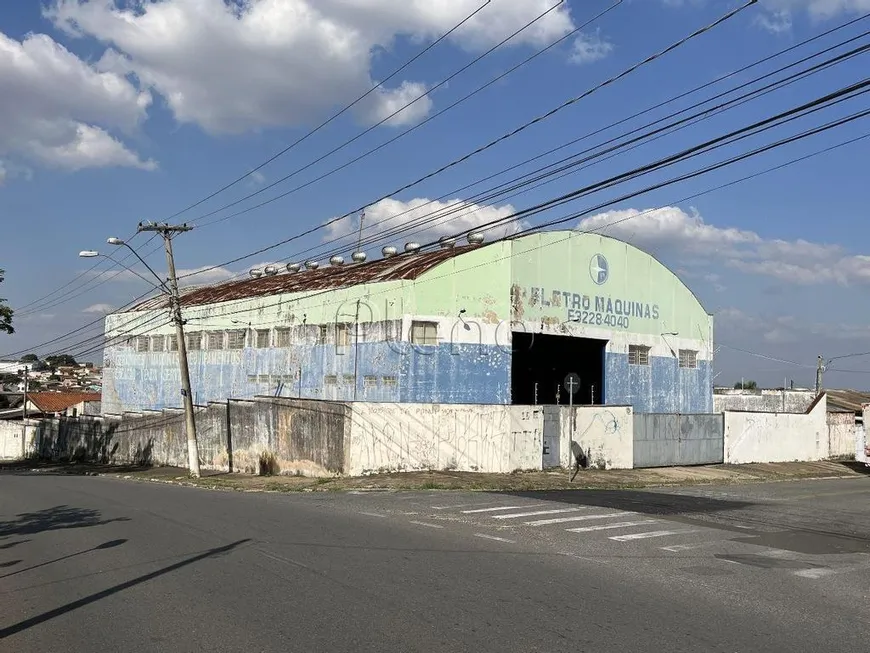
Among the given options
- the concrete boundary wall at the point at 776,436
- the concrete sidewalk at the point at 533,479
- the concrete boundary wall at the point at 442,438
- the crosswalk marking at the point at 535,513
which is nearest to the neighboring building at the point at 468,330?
the concrete boundary wall at the point at 776,436

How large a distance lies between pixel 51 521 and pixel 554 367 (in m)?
30.0

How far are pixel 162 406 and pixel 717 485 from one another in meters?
34.8

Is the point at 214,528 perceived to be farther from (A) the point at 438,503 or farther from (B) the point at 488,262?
(B) the point at 488,262

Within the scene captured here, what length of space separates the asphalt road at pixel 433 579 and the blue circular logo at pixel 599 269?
19822 millimetres

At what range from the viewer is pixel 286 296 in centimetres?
3747

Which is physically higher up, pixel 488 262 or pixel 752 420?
pixel 488 262

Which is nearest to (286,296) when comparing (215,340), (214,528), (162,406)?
(215,340)

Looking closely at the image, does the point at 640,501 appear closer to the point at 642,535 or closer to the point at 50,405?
the point at 642,535

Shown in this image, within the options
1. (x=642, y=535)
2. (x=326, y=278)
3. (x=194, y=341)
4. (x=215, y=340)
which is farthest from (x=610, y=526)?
(x=194, y=341)

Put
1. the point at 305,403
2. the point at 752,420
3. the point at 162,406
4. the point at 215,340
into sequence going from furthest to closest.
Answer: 1. the point at 162,406
2. the point at 215,340
3. the point at 752,420
4. the point at 305,403

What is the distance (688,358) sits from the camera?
40.0 m

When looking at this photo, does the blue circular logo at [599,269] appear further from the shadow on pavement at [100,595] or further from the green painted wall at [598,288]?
the shadow on pavement at [100,595]

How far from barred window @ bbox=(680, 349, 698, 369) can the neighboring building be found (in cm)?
7

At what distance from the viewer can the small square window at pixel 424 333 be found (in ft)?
102
